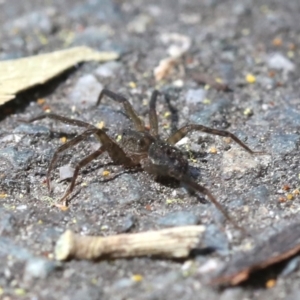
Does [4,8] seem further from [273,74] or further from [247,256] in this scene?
[247,256]

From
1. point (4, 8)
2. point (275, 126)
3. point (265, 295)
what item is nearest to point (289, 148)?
point (275, 126)

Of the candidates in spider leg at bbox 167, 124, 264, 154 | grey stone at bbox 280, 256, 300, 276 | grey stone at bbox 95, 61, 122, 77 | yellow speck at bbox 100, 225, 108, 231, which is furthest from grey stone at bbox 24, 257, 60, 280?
grey stone at bbox 95, 61, 122, 77

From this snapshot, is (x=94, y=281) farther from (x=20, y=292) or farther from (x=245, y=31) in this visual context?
(x=245, y=31)

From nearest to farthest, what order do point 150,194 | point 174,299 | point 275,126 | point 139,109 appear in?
point 174,299
point 150,194
point 275,126
point 139,109

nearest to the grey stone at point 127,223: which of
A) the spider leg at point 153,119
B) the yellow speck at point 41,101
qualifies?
the spider leg at point 153,119

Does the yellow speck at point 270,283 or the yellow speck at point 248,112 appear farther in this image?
the yellow speck at point 248,112

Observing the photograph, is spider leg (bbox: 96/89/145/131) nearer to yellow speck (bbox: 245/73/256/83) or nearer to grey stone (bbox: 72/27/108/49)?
grey stone (bbox: 72/27/108/49)

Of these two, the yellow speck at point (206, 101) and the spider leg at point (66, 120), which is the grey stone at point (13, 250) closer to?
the spider leg at point (66, 120)
